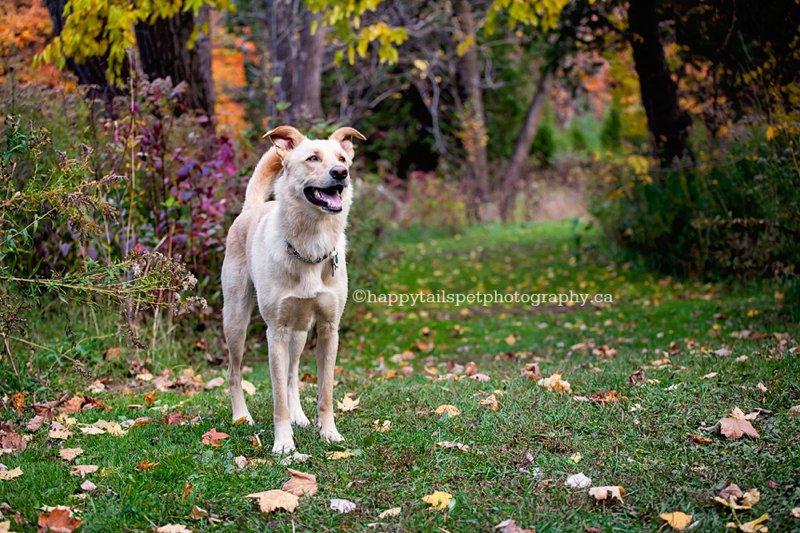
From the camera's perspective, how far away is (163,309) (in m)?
6.36

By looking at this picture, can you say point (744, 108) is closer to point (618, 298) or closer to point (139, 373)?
point (618, 298)

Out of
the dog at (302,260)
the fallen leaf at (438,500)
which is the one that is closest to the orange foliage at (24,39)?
the dog at (302,260)

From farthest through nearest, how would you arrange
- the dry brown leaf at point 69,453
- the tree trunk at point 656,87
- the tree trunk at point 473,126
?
the tree trunk at point 473,126
the tree trunk at point 656,87
the dry brown leaf at point 69,453

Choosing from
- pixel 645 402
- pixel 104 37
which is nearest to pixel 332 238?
pixel 645 402

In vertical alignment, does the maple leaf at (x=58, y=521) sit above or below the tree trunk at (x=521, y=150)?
below

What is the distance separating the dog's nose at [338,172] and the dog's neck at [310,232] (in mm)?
253

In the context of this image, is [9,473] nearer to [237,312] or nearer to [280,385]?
[280,385]

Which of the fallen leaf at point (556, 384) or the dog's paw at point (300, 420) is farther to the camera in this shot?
the fallen leaf at point (556, 384)

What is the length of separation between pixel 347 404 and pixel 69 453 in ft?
5.55

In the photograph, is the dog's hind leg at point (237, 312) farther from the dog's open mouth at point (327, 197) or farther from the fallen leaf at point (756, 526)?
the fallen leaf at point (756, 526)

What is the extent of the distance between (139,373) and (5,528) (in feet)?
9.99

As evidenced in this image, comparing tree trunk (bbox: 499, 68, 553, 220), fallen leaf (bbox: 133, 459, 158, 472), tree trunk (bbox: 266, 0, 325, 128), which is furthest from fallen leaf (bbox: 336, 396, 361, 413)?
tree trunk (bbox: 499, 68, 553, 220)

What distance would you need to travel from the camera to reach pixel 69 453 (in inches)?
154

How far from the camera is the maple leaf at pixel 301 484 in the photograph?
135 inches
